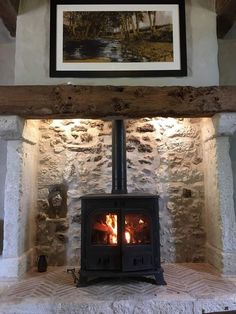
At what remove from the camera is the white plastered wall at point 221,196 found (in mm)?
2818

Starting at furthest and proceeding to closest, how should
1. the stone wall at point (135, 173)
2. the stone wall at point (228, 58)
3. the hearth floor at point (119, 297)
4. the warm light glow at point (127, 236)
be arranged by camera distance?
the stone wall at point (228, 58) → the stone wall at point (135, 173) → the warm light glow at point (127, 236) → the hearth floor at point (119, 297)

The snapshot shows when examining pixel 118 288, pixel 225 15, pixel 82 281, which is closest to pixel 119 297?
pixel 118 288

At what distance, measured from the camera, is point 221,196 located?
2.88 m

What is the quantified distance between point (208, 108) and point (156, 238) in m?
1.33

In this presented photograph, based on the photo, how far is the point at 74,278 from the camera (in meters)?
2.74

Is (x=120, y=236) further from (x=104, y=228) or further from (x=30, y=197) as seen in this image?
(x=30, y=197)

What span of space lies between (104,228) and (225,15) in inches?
105

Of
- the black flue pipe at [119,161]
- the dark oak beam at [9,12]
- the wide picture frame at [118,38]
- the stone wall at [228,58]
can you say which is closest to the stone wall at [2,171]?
the wide picture frame at [118,38]

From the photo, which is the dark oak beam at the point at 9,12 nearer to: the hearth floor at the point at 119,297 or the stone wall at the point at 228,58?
the stone wall at the point at 228,58

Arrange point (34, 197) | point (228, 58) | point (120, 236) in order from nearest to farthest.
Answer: point (120, 236), point (34, 197), point (228, 58)

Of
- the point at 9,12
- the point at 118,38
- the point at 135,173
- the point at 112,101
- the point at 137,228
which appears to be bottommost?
the point at 137,228

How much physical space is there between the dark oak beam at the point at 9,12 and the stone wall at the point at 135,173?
3.94ft

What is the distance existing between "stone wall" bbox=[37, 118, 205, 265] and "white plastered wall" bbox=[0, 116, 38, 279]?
1.02 feet

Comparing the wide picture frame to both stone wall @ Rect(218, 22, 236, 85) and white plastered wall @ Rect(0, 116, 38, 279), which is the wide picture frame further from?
stone wall @ Rect(218, 22, 236, 85)
